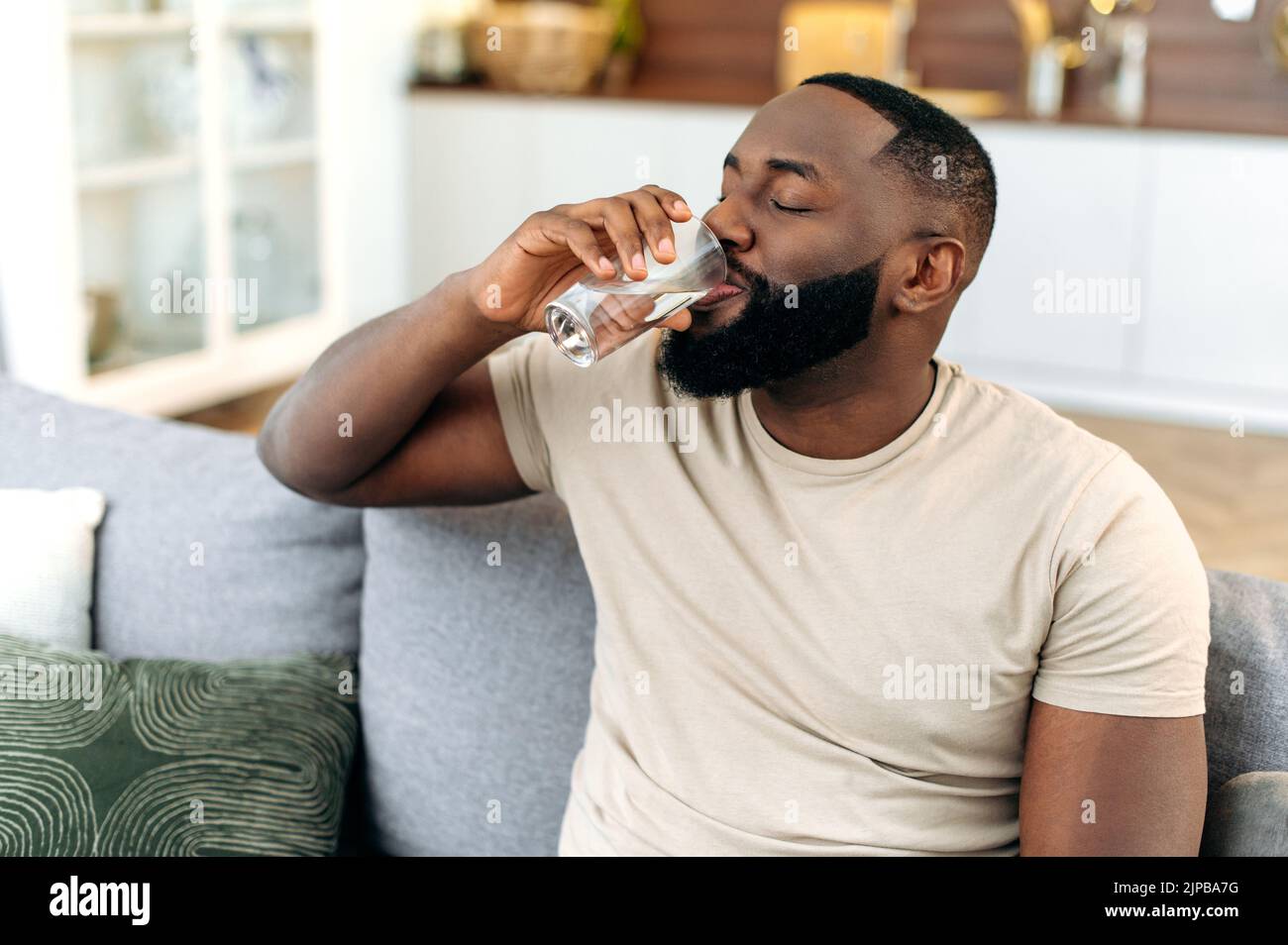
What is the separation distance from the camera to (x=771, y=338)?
1162mm

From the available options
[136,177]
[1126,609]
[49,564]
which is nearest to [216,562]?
[49,564]

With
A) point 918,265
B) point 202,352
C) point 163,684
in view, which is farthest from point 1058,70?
point 163,684

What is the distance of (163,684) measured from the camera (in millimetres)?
1353

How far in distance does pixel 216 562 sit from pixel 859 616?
714 millimetres

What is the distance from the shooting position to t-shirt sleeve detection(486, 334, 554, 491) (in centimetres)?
130

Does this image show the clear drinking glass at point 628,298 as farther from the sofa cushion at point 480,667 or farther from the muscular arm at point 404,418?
the sofa cushion at point 480,667

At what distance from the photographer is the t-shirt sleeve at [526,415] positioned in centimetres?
130

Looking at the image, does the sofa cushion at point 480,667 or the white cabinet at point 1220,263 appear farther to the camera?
the white cabinet at point 1220,263

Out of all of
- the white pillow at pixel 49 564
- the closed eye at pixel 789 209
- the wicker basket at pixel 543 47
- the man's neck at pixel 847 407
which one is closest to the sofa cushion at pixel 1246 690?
the man's neck at pixel 847 407

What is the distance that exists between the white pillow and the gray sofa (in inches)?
1.3

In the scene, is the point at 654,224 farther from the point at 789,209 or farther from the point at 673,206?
the point at 789,209

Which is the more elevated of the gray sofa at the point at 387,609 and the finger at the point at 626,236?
the finger at the point at 626,236

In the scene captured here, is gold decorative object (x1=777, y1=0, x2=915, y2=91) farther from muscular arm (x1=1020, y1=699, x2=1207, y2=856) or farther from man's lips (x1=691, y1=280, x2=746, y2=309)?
muscular arm (x1=1020, y1=699, x2=1207, y2=856)
